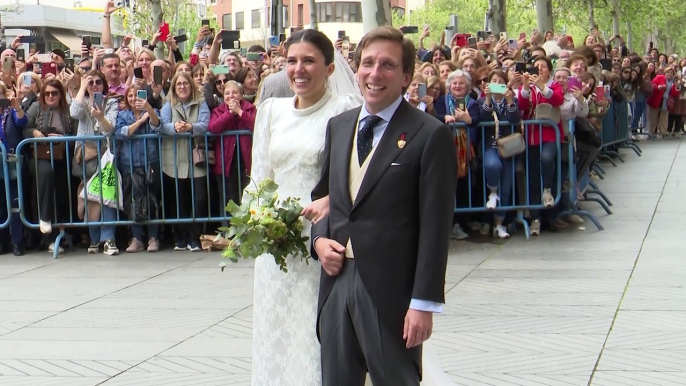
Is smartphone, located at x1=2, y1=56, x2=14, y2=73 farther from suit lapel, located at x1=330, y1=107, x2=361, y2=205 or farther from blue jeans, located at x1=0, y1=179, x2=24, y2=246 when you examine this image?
suit lapel, located at x1=330, y1=107, x2=361, y2=205

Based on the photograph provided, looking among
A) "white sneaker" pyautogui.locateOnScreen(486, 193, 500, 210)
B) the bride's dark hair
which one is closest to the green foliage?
"white sneaker" pyautogui.locateOnScreen(486, 193, 500, 210)

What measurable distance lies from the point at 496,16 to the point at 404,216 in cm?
2244

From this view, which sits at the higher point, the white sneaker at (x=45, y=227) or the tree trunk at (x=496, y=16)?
the tree trunk at (x=496, y=16)

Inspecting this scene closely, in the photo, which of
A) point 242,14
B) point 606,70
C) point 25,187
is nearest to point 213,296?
point 25,187

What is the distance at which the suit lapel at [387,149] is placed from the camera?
13.4 ft

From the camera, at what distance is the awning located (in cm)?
7834

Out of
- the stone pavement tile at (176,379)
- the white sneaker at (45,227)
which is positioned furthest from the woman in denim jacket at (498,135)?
the stone pavement tile at (176,379)

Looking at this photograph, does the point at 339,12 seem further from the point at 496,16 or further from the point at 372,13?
the point at 372,13

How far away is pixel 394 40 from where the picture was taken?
4.10 m

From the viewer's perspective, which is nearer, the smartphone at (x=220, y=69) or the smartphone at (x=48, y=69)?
the smartphone at (x=220, y=69)

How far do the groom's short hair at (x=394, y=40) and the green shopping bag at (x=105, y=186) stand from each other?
7.69 meters

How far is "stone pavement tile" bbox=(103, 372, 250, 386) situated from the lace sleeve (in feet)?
5.70

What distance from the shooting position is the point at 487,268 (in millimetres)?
10070

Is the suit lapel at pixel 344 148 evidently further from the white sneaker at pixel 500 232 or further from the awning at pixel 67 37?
the awning at pixel 67 37
